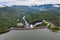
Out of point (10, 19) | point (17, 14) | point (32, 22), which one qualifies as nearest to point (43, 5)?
point (32, 22)

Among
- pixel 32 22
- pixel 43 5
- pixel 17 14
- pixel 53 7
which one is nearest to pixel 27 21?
pixel 32 22

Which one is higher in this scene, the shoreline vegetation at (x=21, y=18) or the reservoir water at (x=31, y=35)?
the shoreline vegetation at (x=21, y=18)

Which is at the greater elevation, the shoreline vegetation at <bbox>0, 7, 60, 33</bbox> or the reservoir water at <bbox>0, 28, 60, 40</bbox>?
the shoreline vegetation at <bbox>0, 7, 60, 33</bbox>

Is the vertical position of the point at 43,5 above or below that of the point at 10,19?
above

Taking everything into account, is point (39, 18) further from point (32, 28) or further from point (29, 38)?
point (29, 38)

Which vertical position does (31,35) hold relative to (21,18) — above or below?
below

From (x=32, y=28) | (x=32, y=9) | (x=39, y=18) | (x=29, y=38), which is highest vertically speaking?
(x=32, y=9)
